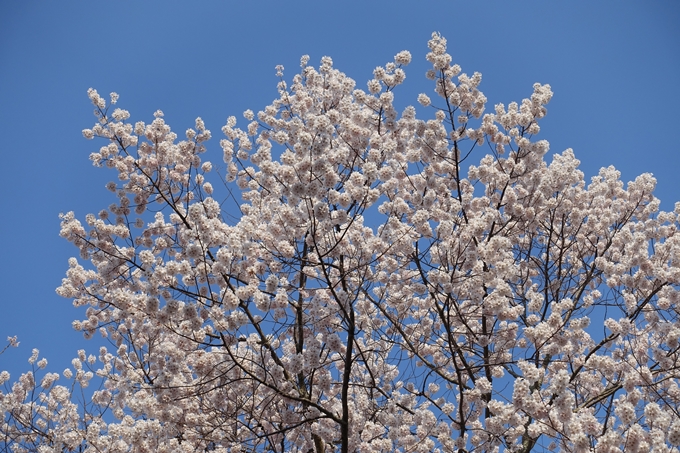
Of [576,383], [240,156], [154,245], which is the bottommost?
[576,383]

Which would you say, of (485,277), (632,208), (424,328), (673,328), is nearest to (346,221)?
(485,277)

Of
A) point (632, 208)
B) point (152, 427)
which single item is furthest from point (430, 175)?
point (152, 427)

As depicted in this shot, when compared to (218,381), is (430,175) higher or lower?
higher

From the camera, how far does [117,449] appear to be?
7809 mm

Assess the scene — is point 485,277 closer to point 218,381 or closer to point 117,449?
point 218,381

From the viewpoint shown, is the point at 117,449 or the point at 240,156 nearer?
the point at 117,449

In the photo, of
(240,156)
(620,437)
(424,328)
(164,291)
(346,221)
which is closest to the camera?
(620,437)

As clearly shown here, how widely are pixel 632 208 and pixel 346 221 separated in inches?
258

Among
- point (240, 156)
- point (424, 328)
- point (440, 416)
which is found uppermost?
point (240, 156)

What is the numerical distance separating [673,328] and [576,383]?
1909 millimetres

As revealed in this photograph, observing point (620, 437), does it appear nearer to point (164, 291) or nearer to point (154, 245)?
point (164, 291)

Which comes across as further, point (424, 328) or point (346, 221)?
point (424, 328)

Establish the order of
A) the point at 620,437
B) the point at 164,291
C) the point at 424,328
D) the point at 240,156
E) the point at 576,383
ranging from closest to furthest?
the point at 620,437, the point at 164,291, the point at 576,383, the point at 424,328, the point at 240,156

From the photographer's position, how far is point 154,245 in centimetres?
924
